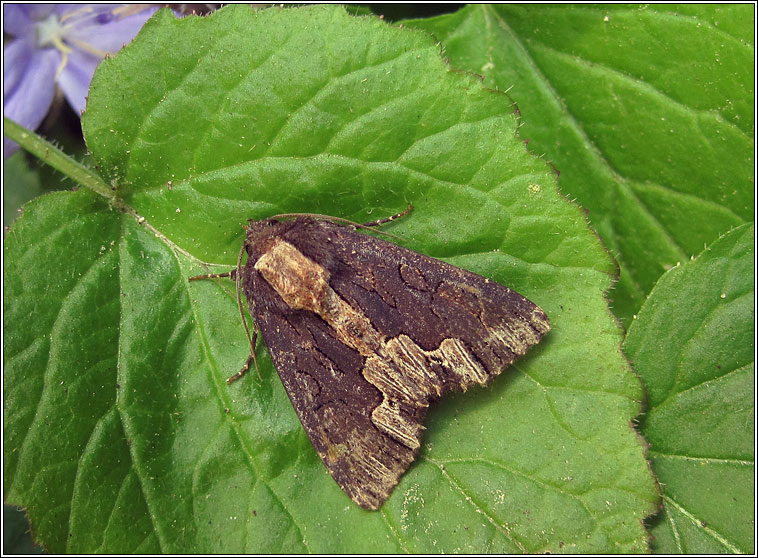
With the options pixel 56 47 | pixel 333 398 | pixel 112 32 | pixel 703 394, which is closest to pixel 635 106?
pixel 703 394

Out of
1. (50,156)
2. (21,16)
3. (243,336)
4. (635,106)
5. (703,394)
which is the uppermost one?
(21,16)

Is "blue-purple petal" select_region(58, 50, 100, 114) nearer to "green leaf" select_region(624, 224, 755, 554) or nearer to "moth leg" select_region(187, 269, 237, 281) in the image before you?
"moth leg" select_region(187, 269, 237, 281)

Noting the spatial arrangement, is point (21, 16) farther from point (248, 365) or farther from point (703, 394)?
point (703, 394)

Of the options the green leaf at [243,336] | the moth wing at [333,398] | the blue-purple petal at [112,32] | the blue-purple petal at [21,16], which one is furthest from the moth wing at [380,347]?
the blue-purple petal at [21,16]

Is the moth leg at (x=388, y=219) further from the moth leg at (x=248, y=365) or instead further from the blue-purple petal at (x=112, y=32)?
the blue-purple petal at (x=112, y=32)

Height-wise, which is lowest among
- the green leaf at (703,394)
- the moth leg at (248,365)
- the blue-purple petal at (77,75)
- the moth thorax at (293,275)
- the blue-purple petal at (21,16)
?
the green leaf at (703,394)

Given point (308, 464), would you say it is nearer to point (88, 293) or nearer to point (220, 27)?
point (88, 293)
